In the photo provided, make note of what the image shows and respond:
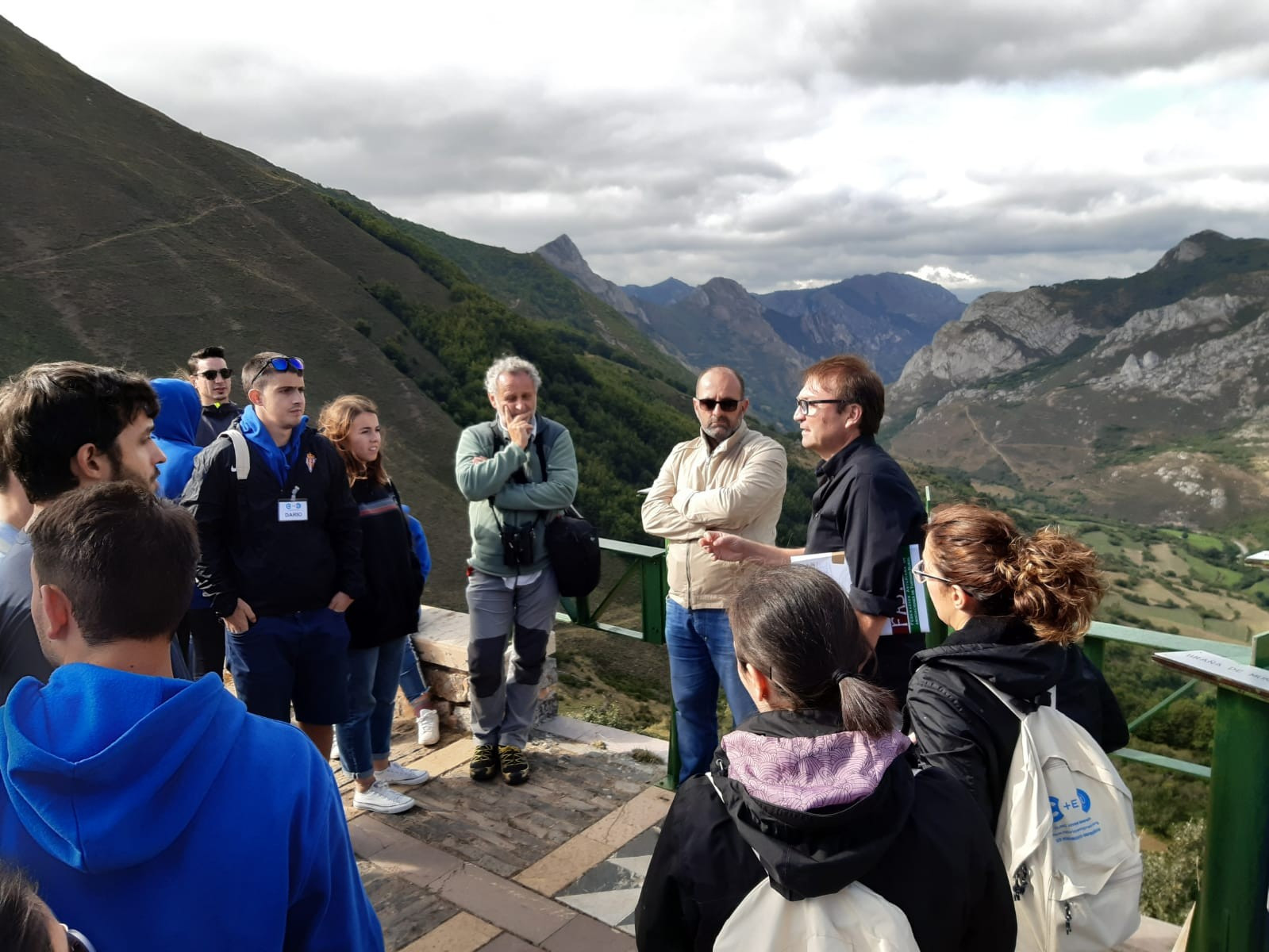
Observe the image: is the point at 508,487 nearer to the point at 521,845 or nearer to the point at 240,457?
the point at 240,457

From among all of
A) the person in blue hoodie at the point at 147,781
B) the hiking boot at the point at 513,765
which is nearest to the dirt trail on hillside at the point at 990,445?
the hiking boot at the point at 513,765

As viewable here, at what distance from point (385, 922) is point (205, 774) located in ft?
6.66

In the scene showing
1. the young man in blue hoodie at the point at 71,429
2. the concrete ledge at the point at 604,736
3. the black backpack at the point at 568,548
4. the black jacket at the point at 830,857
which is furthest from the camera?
the concrete ledge at the point at 604,736

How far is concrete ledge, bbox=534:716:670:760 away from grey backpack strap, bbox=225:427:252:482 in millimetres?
2056

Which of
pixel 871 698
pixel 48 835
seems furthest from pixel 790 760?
pixel 48 835

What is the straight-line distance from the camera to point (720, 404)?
3.28m

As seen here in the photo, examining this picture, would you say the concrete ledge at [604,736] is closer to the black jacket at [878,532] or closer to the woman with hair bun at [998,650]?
the black jacket at [878,532]

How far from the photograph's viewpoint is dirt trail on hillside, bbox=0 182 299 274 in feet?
141

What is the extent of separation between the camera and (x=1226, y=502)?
3844 inches

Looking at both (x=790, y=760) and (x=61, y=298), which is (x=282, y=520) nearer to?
(x=790, y=760)

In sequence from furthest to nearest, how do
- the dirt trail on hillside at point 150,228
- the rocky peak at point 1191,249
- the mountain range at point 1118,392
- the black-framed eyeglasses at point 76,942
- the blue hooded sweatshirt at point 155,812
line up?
the rocky peak at point 1191,249 < the mountain range at point 1118,392 < the dirt trail on hillside at point 150,228 < the blue hooded sweatshirt at point 155,812 < the black-framed eyeglasses at point 76,942

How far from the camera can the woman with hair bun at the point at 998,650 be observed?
174 cm

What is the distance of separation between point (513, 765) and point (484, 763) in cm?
14

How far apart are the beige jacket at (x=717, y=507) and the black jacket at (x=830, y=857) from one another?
5.71ft
